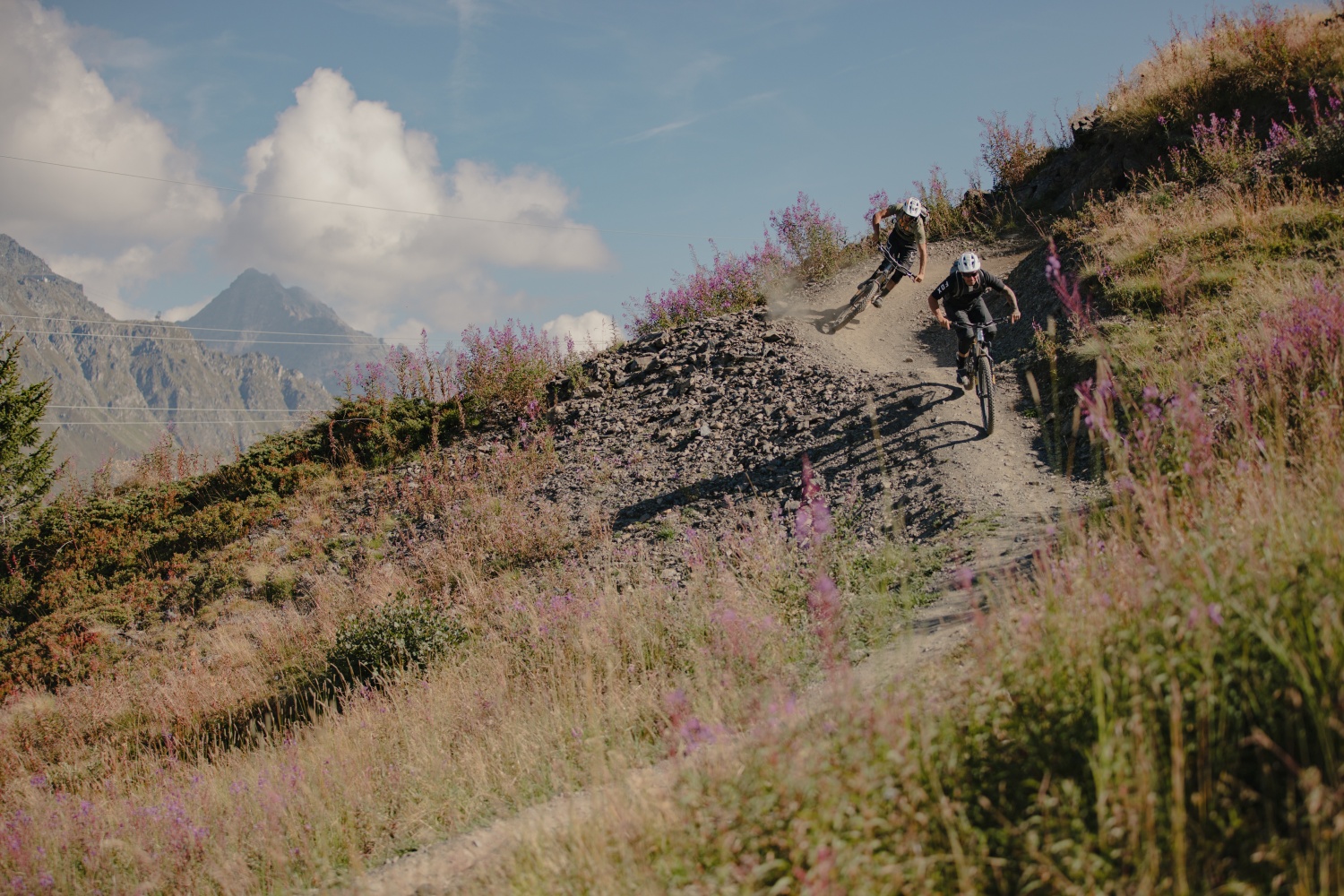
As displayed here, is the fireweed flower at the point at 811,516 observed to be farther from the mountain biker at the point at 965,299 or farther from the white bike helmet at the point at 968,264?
the white bike helmet at the point at 968,264

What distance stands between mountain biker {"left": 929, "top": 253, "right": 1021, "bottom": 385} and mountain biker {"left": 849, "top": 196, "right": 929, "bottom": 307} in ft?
10.6

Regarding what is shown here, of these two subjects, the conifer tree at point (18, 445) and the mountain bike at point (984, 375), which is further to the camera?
the conifer tree at point (18, 445)

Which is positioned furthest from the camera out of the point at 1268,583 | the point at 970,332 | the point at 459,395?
the point at 459,395

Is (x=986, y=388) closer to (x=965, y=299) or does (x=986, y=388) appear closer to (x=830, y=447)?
(x=965, y=299)

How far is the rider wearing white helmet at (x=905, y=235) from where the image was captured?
13.9 m

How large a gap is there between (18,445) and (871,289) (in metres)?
20.3

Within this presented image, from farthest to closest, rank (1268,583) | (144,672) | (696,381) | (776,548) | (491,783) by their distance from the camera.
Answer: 1. (696,381)
2. (144,672)
3. (776,548)
4. (491,783)
5. (1268,583)

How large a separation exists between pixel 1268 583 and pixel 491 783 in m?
4.88

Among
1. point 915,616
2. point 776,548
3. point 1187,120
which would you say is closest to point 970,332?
point 776,548

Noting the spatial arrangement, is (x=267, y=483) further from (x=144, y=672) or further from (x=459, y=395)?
(x=144, y=672)

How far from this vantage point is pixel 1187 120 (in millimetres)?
16234

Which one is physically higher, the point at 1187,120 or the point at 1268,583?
the point at 1187,120

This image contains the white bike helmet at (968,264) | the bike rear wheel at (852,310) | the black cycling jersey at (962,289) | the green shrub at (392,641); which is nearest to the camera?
the green shrub at (392,641)

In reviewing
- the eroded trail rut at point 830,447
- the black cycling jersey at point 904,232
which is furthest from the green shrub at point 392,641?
the black cycling jersey at point 904,232
